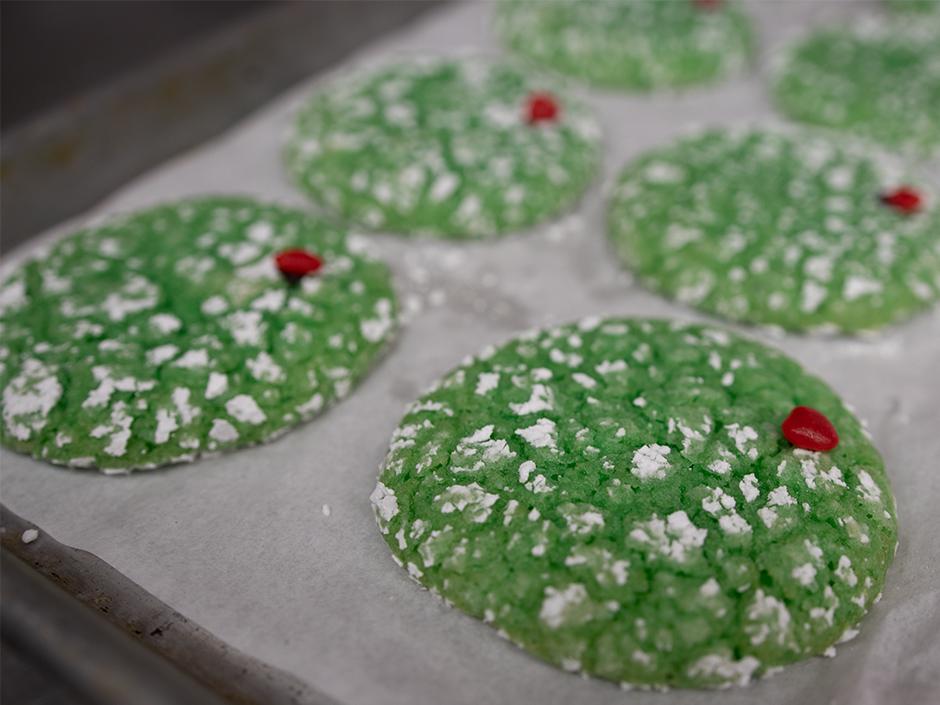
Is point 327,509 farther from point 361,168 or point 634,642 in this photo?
point 361,168

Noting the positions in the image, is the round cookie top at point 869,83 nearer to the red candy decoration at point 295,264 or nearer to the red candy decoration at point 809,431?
the red candy decoration at point 809,431

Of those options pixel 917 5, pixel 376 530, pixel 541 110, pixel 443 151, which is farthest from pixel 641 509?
pixel 917 5

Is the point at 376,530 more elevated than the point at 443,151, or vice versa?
the point at 443,151

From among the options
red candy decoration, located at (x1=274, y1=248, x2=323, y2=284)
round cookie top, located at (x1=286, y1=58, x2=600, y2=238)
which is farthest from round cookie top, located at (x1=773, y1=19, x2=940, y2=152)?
red candy decoration, located at (x1=274, y1=248, x2=323, y2=284)

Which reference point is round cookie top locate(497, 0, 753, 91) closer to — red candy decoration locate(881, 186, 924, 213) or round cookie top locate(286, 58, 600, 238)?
round cookie top locate(286, 58, 600, 238)

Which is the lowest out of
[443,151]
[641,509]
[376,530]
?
[376,530]

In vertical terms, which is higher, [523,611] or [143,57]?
[143,57]

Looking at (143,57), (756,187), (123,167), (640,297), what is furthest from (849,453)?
(143,57)

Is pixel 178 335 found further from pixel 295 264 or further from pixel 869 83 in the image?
pixel 869 83
